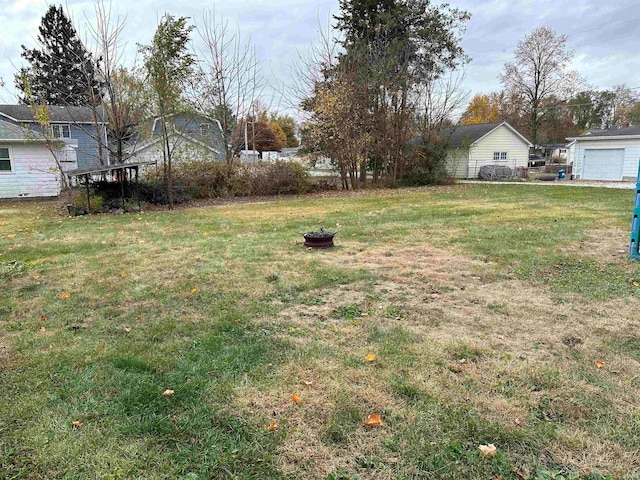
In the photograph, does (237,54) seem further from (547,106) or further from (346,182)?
(547,106)

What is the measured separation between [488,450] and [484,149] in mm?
29253

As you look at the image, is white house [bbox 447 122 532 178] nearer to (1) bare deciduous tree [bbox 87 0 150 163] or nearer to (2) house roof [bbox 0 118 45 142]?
(1) bare deciduous tree [bbox 87 0 150 163]

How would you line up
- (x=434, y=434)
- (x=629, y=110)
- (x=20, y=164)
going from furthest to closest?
1. (x=629, y=110)
2. (x=20, y=164)
3. (x=434, y=434)

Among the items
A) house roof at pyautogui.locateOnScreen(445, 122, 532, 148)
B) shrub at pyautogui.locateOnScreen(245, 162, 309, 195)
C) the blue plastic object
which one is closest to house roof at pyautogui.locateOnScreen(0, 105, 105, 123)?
shrub at pyautogui.locateOnScreen(245, 162, 309, 195)

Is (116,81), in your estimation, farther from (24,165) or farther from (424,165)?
(424,165)

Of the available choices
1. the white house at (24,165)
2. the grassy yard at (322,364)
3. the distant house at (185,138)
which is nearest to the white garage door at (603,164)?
the distant house at (185,138)

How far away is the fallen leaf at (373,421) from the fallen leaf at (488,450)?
0.49 meters

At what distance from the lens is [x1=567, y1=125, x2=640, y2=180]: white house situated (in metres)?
22.5

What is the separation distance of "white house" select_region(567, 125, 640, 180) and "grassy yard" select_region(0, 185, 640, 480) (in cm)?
2114

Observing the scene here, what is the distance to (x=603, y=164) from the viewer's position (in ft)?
78.4

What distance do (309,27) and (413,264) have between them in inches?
658

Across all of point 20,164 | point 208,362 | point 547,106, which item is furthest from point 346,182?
point 547,106

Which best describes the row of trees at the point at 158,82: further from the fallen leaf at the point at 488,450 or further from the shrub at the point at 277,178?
the fallen leaf at the point at 488,450

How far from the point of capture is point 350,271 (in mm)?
5160
